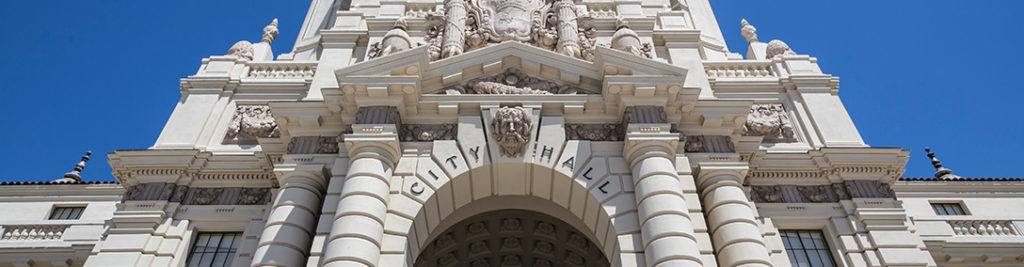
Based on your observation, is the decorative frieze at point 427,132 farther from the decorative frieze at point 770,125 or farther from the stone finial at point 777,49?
the stone finial at point 777,49

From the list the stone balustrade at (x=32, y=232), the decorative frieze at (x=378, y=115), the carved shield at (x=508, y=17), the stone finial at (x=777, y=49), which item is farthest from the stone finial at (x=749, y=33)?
the stone balustrade at (x=32, y=232)

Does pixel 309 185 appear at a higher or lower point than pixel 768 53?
lower

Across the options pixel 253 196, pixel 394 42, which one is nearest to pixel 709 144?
pixel 394 42

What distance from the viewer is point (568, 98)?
15914mm

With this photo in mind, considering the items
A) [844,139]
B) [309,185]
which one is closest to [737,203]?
[844,139]

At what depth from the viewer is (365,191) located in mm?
13289

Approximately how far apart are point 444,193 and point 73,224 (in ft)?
53.7

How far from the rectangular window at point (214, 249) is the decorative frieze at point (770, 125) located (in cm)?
1355

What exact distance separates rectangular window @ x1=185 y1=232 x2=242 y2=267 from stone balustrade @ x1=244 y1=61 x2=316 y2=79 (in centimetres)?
629

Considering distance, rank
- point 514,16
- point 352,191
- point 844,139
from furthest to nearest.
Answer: point 514,16 < point 844,139 < point 352,191

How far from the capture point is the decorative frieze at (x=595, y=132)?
15500 mm

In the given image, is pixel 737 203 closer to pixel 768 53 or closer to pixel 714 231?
pixel 714 231

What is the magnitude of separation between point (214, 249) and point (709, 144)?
12290mm

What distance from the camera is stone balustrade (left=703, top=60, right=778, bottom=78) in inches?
787
